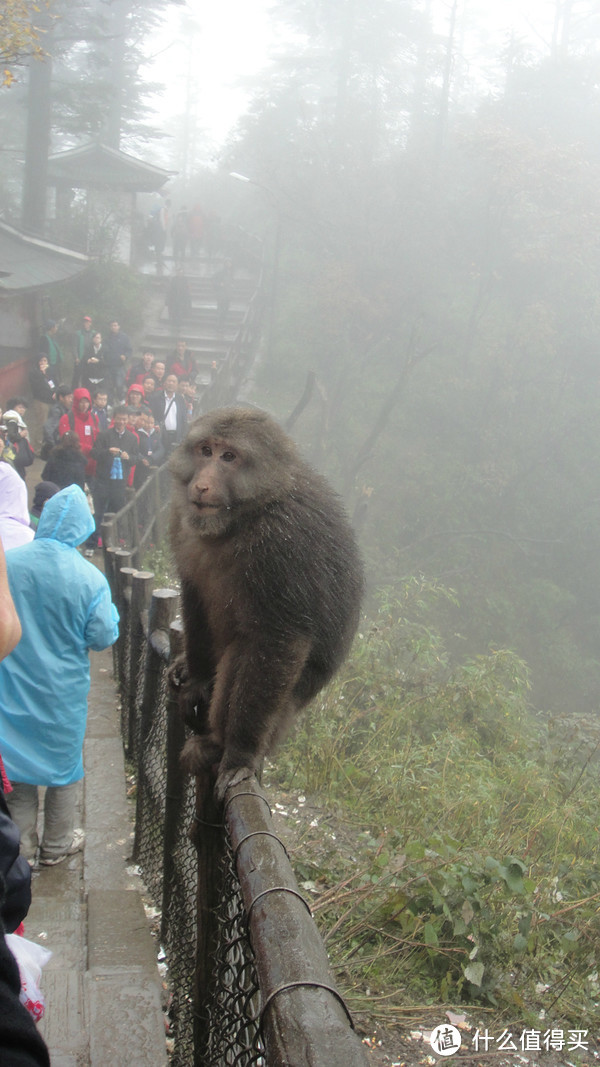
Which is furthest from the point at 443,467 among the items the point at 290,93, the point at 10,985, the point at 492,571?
the point at 10,985

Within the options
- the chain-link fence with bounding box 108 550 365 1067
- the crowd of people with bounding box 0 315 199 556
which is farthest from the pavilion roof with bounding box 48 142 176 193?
the chain-link fence with bounding box 108 550 365 1067

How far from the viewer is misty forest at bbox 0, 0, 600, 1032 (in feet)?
22.8

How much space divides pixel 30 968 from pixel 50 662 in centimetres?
206

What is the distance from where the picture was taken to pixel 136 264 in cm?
2384

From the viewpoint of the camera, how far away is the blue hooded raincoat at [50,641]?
3418mm

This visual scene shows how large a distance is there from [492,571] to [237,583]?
18.3 metres

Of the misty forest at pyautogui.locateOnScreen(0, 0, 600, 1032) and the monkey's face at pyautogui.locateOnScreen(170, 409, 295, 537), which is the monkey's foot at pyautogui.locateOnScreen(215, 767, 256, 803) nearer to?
the monkey's face at pyautogui.locateOnScreen(170, 409, 295, 537)

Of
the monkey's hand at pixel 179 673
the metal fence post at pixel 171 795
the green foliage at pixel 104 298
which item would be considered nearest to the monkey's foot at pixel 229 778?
the metal fence post at pixel 171 795

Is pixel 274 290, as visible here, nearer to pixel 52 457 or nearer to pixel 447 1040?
pixel 52 457

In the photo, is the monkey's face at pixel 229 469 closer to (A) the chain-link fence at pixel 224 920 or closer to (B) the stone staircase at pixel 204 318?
(A) the chain-link fence at pixel 224 920

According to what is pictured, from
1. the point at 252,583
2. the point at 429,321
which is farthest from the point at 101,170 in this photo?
the point at 252,583

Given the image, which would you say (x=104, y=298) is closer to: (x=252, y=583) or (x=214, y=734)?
(x=252, y=583)

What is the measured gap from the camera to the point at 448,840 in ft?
Result: 11.1

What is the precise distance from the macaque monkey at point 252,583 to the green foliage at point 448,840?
0.92m
